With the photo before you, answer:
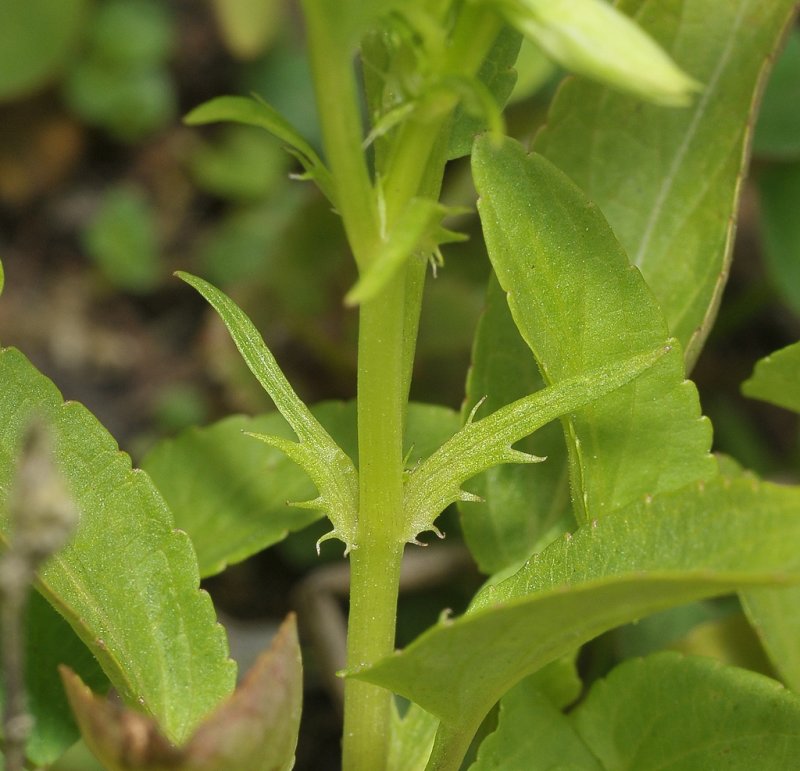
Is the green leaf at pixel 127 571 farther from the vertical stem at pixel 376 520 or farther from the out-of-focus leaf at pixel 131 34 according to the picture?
the out-of-focus leaf at pixel 131 34

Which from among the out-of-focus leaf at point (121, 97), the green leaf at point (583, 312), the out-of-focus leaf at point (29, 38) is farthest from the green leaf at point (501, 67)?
the out-of-focus leaf at point (121, 97)

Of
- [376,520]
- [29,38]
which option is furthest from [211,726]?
[29,38]

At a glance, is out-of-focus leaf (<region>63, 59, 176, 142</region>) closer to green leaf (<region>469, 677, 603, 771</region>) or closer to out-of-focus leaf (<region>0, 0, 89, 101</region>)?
out-of-focus leaf (<region>0, 0, 89, 101</region>)

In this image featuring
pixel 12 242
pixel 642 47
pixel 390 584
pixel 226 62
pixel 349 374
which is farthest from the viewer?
pixel 226 62

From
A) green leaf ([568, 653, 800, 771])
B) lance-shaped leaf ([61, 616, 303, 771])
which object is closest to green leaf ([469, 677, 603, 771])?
green leaf ([568, 653, 800, 771])

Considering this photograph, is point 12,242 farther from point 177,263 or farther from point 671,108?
point 671,108

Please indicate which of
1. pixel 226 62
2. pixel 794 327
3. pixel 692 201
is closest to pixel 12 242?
pixel 226 62
